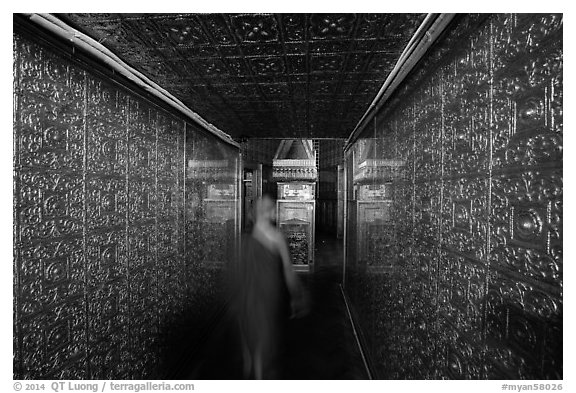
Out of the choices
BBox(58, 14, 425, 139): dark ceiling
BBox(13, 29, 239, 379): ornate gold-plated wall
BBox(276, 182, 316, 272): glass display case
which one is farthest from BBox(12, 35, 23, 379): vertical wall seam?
BBox(276, 182, 316, 272): glass display case

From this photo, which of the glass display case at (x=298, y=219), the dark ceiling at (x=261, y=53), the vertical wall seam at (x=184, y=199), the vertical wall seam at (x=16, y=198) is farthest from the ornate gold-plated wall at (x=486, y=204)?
Answer: the glass display case at (x=298, y=219)

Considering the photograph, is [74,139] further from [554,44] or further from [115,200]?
[554,44]

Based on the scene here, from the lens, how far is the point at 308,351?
3348 millimetres

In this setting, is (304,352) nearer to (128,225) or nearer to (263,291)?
(263,291)

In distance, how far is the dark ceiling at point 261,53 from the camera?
61.6 inches

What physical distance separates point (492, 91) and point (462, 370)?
1125 mm

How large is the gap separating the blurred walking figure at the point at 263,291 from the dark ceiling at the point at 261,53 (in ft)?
3.48

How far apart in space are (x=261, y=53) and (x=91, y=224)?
1.53 m

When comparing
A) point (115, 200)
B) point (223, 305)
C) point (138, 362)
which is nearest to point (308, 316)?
point (223, 305)

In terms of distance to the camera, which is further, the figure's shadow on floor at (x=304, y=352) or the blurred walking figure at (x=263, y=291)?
the figure's shadow on floor at (x=304, y=352)

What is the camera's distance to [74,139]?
5.42ft

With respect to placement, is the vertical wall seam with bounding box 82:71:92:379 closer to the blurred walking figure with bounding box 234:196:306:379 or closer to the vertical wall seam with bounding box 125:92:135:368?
the vertical wall seam with bounding box 125:92:135:368

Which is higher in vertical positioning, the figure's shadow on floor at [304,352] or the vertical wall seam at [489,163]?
the vertical wall seam at [489,163]

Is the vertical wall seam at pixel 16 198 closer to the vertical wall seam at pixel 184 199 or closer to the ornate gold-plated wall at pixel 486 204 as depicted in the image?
the vertical wall seam at pixel 184 199
